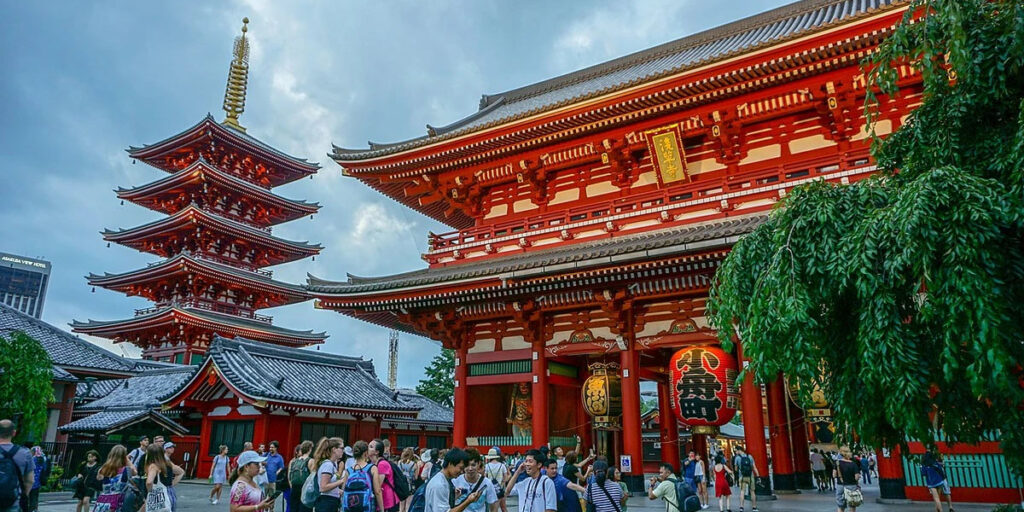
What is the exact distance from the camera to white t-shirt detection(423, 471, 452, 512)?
591cm

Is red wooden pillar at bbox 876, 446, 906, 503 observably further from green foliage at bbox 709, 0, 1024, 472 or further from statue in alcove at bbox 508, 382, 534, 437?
statue in alcove at bbox 508, 382, 534, 437

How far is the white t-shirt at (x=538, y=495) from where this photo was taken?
6746mm

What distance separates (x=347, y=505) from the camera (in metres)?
7.14

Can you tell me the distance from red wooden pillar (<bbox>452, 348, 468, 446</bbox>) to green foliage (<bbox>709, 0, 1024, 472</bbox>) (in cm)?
1157

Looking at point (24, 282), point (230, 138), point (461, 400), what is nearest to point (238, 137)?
point (230, 138)

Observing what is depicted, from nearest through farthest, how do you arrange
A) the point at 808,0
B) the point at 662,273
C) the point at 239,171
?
1. the point at 662,273
2. the point at 808,0
3. the point at 239,171

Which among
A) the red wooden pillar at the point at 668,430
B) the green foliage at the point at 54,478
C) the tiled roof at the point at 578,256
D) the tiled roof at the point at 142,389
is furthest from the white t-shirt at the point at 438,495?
the tiled roof at the point at 142,389

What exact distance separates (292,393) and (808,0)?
23.2 metres

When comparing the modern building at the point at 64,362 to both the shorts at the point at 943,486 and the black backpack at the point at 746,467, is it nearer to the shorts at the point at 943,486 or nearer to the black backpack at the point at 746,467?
the black backpack at the point at 746,467

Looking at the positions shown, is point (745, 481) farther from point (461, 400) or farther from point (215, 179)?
point (215, 179)

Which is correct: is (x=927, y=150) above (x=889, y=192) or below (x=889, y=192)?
above

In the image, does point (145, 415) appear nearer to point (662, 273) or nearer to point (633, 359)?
point (633, 359)

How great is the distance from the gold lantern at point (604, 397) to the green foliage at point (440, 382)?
3955 centimetres

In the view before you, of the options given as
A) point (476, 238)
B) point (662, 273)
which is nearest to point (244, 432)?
point (476, 238)
